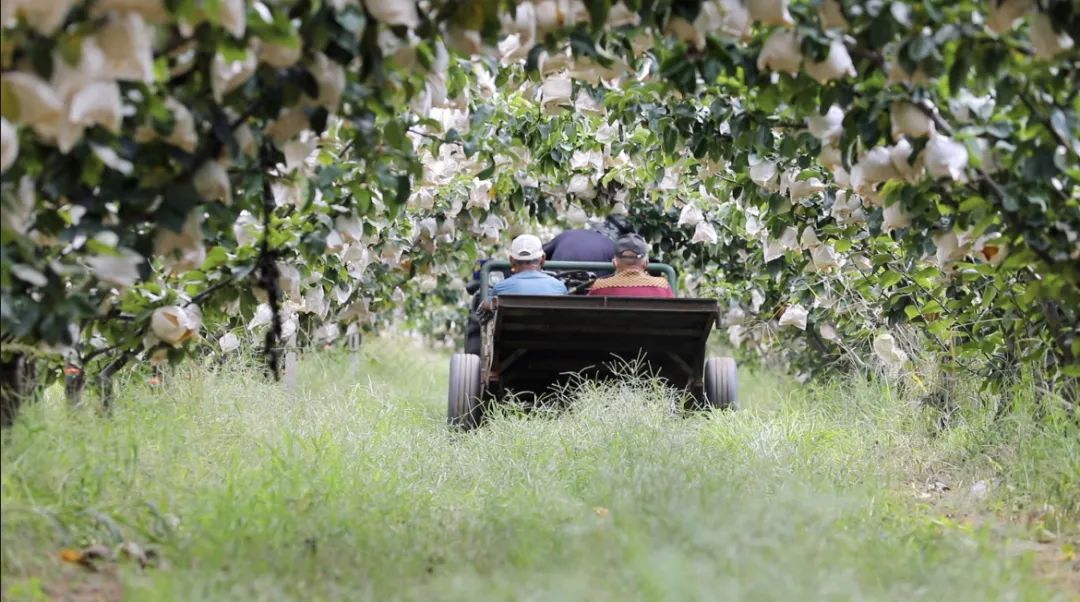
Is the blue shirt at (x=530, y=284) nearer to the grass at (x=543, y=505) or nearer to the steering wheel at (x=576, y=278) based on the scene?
the steering wheel at (x=576, y=278)

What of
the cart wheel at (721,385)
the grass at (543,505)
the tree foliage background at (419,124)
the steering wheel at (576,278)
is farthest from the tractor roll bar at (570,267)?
the tree foliage background at (419,124)

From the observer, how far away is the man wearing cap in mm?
8695

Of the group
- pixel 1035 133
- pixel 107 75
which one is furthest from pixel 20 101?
pixel 1035 133

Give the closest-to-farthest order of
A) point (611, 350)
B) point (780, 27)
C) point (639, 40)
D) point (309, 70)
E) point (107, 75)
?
1. point (107, 75)
2. point (309, 70)
3. point (780, 27)
4. point (639, 40)
5. point (611, 350)

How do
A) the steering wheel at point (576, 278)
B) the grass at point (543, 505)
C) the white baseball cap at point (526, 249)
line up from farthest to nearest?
the steering wheel at point (576, 278), the white baseball cap at point (526, 249), the grass at point (543, 505)

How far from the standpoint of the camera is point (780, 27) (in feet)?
13.7

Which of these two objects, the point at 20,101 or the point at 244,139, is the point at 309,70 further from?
the point at 20,101

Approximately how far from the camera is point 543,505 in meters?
5.09

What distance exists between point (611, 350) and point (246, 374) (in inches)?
99.1

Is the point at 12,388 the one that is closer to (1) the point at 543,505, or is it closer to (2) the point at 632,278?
(1) the point at 543,505

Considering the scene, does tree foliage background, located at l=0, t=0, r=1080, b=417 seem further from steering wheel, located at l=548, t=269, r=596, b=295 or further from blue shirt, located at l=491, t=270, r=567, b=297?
steering wheel, located at l=548, t=269, r=596, b=295

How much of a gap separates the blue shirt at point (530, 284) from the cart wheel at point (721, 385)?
1.17 metres

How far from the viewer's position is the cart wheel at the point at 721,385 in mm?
8516

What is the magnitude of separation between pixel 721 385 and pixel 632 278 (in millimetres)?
936
